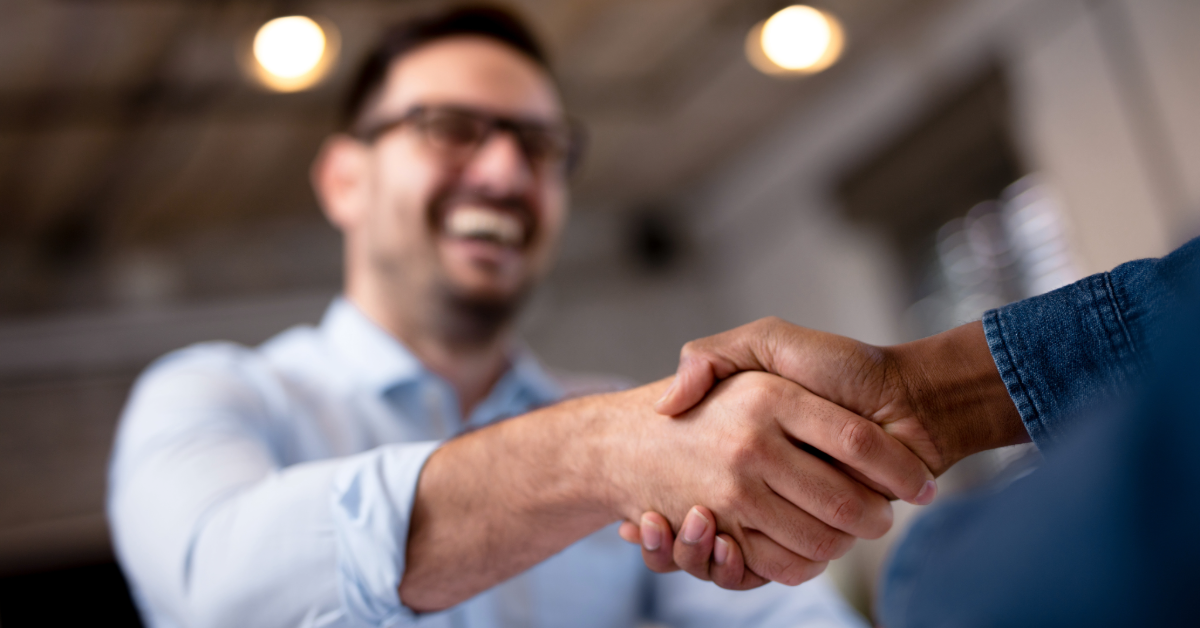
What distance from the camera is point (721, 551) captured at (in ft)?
2.52

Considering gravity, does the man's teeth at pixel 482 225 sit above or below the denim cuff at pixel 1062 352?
above

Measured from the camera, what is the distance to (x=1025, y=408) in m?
0.64

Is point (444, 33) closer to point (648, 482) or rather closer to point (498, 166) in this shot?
point (498, 166)

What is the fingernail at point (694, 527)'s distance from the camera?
749mm

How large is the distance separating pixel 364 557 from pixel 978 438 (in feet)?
1.73

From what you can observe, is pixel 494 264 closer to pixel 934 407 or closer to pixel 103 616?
pixel 934 407

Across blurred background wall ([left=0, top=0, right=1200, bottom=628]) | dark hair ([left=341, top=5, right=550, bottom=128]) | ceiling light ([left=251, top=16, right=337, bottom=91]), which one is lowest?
blurred background wall ([left=0, top=0, right=1200, bottom=628])

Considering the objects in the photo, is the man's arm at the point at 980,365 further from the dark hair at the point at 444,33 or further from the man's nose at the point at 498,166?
the dark hair at the point at 444,33

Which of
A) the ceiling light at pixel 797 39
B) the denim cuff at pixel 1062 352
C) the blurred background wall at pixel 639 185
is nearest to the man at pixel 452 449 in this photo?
the denim cuff at pixel 1062 352

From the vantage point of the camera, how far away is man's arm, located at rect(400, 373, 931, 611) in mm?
723

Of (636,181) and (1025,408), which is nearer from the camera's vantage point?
(1025,408)

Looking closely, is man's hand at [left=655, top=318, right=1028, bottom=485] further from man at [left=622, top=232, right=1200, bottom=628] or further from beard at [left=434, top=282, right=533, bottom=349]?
beard at [left=434, top=282, right=533, bottom=349]

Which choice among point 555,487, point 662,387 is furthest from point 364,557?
point 662,387

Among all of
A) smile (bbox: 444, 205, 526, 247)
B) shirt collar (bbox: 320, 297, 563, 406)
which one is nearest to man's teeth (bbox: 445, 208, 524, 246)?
smile (bbox: 444, 205, 526, 247)
